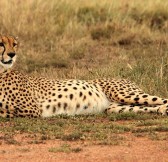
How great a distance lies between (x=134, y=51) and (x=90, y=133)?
18.3 feet

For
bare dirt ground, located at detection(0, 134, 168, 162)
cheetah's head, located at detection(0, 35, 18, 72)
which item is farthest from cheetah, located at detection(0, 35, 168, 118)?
bare dirt ground, located at detection(0, 134, 168, 162)

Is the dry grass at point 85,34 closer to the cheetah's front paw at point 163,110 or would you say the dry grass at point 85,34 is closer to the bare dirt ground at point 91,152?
the cheetah's front paw at point 163,110

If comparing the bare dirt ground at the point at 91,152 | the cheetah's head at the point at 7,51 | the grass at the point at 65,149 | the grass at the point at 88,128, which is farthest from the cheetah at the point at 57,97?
the grass at the point at 65,149

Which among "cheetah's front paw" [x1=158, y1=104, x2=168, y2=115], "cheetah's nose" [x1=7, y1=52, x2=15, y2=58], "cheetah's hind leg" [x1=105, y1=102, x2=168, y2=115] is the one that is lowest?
"cheetah's hind leg" [x1=105, y1=102, x2=168, y2=115]

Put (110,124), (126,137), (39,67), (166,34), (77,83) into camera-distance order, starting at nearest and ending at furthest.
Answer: (126,137) → (110,124) → (77,83) → (39,67) → (166,34)

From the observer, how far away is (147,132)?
541 cm

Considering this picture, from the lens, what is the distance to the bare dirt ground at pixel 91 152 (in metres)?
4.44

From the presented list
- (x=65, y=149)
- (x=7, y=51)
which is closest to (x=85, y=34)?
(x=7, y=51)

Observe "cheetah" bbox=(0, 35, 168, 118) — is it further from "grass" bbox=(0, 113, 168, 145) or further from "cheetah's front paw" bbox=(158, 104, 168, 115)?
"grass" bbox=(0, 113, 168, 145)

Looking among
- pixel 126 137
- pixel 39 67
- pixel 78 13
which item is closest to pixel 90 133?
pixel 126 137

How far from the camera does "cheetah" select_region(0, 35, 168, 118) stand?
646 cm

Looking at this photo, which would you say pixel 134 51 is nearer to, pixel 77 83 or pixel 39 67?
pixel 39 67

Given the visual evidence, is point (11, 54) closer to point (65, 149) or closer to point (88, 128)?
point (88, 128)

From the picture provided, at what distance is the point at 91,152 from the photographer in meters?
4.64
